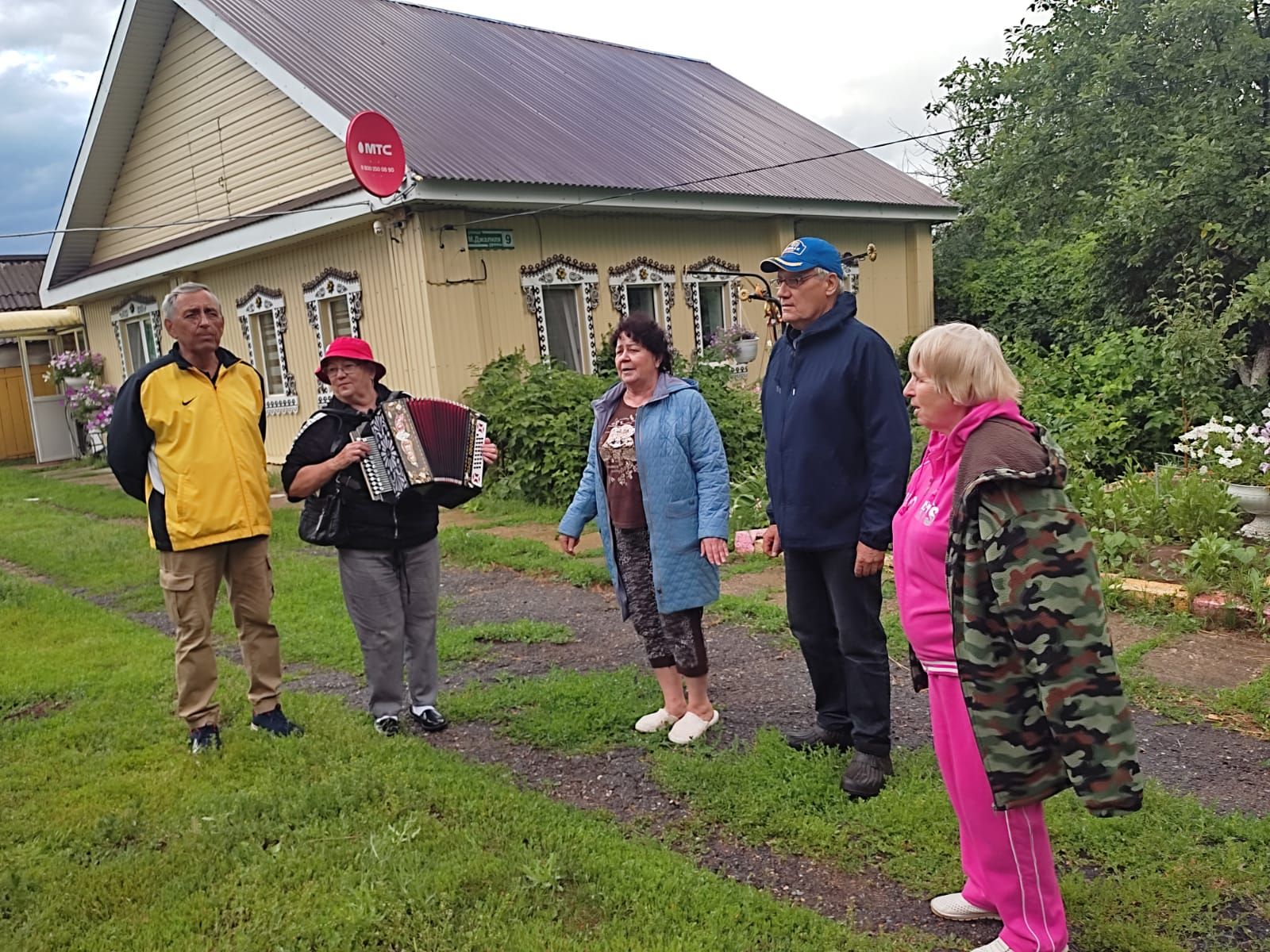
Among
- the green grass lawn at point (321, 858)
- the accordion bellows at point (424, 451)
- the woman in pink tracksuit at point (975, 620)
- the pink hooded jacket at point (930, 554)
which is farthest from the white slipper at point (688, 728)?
the pink hooded jacket at point (930, 554)

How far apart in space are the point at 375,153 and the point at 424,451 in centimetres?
691

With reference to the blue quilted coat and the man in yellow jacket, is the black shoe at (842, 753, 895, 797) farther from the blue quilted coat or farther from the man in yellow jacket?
the man in yellow jacket

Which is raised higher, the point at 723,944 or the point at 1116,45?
the point at 1116,45

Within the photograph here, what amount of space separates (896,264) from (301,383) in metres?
10.9

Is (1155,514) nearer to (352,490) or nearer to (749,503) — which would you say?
(749,503)

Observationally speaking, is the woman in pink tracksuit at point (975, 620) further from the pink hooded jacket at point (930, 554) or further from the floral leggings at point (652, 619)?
the floral leggings at point (652, 619)

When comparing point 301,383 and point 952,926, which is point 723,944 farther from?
point 301,383

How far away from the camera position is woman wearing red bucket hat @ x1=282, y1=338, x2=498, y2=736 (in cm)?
431

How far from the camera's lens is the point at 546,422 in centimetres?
1027

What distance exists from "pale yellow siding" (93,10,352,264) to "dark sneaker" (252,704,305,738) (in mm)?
8797

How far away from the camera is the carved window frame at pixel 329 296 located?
12.4m

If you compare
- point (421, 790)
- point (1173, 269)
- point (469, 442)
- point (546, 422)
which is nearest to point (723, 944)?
point (421, 790)

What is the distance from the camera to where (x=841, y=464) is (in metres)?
3.62

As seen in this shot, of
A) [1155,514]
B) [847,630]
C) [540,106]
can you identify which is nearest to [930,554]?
[847,630]
